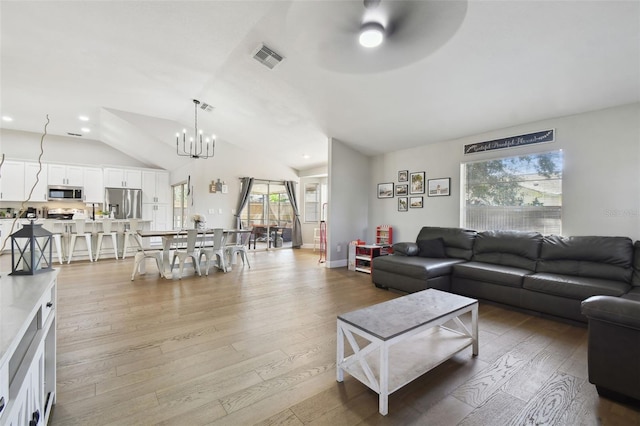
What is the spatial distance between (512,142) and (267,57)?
3692 millimetres

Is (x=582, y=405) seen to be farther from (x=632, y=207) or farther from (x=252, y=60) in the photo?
(x=252, y=60)

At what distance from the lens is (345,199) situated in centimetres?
583

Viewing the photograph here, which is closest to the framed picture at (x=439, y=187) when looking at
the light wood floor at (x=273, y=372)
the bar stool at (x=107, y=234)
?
the light wood floor at (x=273, y=372)

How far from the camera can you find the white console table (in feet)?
2.58

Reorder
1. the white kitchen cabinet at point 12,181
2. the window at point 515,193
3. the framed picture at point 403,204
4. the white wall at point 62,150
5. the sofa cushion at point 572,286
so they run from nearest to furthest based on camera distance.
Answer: the sofa cushion at point 572,286 → the window at point 515,193 → the framed picture at point 403,204 → the white kitchen cabinet at point 12,181 → the white wall at point 62,150

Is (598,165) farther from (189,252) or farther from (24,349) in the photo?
(189,252)

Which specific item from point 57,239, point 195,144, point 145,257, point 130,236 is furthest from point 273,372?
point 57,239

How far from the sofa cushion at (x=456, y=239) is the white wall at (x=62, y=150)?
9.25m

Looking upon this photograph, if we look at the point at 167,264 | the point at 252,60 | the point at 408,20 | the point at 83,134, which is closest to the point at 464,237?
→ the point at 408,20

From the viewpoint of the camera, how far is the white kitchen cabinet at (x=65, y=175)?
7.60m

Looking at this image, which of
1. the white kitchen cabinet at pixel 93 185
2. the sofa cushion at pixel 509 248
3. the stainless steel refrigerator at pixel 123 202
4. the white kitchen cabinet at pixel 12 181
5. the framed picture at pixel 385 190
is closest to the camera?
the sofa cushion at pixel 509 248

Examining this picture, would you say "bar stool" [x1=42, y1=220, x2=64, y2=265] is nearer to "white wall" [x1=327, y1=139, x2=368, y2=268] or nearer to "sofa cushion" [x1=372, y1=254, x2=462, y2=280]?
"white wall" [x1=327, y1=139, x2=368, y2=268]

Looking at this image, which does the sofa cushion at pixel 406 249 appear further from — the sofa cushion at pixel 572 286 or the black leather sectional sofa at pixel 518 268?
the sofa cushion at pixel 572 286

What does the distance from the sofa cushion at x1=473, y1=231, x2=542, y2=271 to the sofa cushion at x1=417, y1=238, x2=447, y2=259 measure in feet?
1.47
